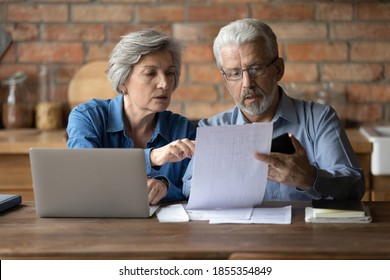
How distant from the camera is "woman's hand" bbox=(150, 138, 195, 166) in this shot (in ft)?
7.25

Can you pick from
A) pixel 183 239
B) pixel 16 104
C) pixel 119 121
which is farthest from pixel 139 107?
pixel 16 104

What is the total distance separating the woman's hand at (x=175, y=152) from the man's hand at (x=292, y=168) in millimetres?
248

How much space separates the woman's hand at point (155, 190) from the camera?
2295mm

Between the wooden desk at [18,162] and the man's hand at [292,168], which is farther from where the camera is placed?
the wooden desk at [18,162]

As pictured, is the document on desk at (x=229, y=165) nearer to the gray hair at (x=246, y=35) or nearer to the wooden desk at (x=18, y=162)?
Result: the gray hair at (x=246, y=35)

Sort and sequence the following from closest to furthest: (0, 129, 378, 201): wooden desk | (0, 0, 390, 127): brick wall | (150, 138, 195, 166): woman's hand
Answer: (150, 138, 195, 166): woman's hand < (0, 129, 378, 201): wooden desk < (0, 0, 390, 127): brick wall

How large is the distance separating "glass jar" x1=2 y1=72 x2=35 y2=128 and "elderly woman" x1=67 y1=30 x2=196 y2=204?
47.6 inches

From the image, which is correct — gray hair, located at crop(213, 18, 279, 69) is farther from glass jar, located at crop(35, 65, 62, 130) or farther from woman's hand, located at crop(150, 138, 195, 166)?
glass jar, located at crop(35, 65, 62, 130)

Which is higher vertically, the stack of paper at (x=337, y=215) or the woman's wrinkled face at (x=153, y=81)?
the woman's wrinkled face at (x=153, y=81)

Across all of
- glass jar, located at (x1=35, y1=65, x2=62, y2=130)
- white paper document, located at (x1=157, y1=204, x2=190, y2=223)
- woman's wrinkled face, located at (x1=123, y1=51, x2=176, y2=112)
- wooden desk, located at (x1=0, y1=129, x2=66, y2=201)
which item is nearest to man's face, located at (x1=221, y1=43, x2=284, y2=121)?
woman's wrinkled face, located at (x1=123, y1=51, x2=176, y2=112)

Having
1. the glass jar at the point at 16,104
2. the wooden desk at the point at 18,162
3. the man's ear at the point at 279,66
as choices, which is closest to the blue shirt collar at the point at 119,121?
the man's ear at the point at 279,66

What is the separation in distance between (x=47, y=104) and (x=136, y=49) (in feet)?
4.51

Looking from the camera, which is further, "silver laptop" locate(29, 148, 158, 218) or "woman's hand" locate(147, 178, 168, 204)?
"woman's hand" locate(147, 178, 168, 204)
